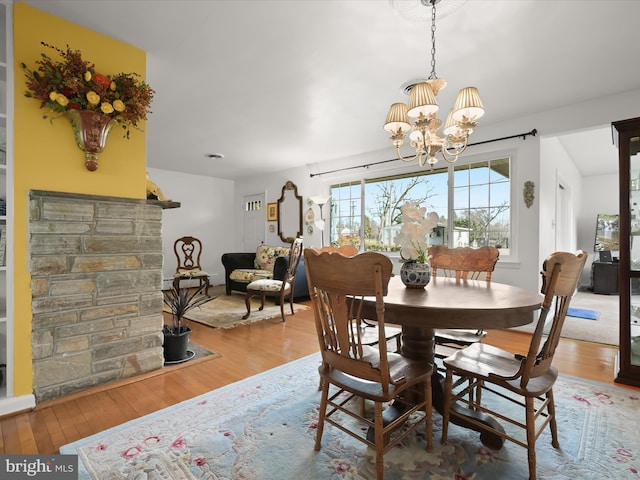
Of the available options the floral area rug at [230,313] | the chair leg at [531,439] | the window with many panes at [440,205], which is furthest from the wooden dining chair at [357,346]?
the window with many panes at [440,205]

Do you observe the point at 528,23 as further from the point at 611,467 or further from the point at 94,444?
the point at 94,444

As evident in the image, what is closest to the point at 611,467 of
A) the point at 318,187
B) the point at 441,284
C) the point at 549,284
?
the point at 549,284

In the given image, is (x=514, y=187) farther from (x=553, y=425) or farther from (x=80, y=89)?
(x=80, y=89)

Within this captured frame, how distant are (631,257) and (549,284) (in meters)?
1.75

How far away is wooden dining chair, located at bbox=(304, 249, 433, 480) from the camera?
1.22m

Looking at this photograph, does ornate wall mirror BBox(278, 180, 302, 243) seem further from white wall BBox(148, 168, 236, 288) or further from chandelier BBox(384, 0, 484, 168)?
chandelier BBox(384, 0, 484, 168)

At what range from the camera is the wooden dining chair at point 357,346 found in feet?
4.00

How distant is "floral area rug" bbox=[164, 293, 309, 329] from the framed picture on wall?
6.38 feet

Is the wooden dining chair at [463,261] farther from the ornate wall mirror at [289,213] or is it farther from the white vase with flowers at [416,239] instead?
the ornate wall mirror at [289,213]

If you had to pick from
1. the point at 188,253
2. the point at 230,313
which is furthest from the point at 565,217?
the point at 188,253

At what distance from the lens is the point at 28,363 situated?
75.5 inches

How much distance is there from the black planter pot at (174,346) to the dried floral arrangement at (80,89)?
1.65 m

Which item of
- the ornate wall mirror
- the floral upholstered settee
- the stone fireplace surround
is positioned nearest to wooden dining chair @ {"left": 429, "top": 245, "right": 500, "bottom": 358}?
the stone fireplace surround

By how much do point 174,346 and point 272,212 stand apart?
426cm
